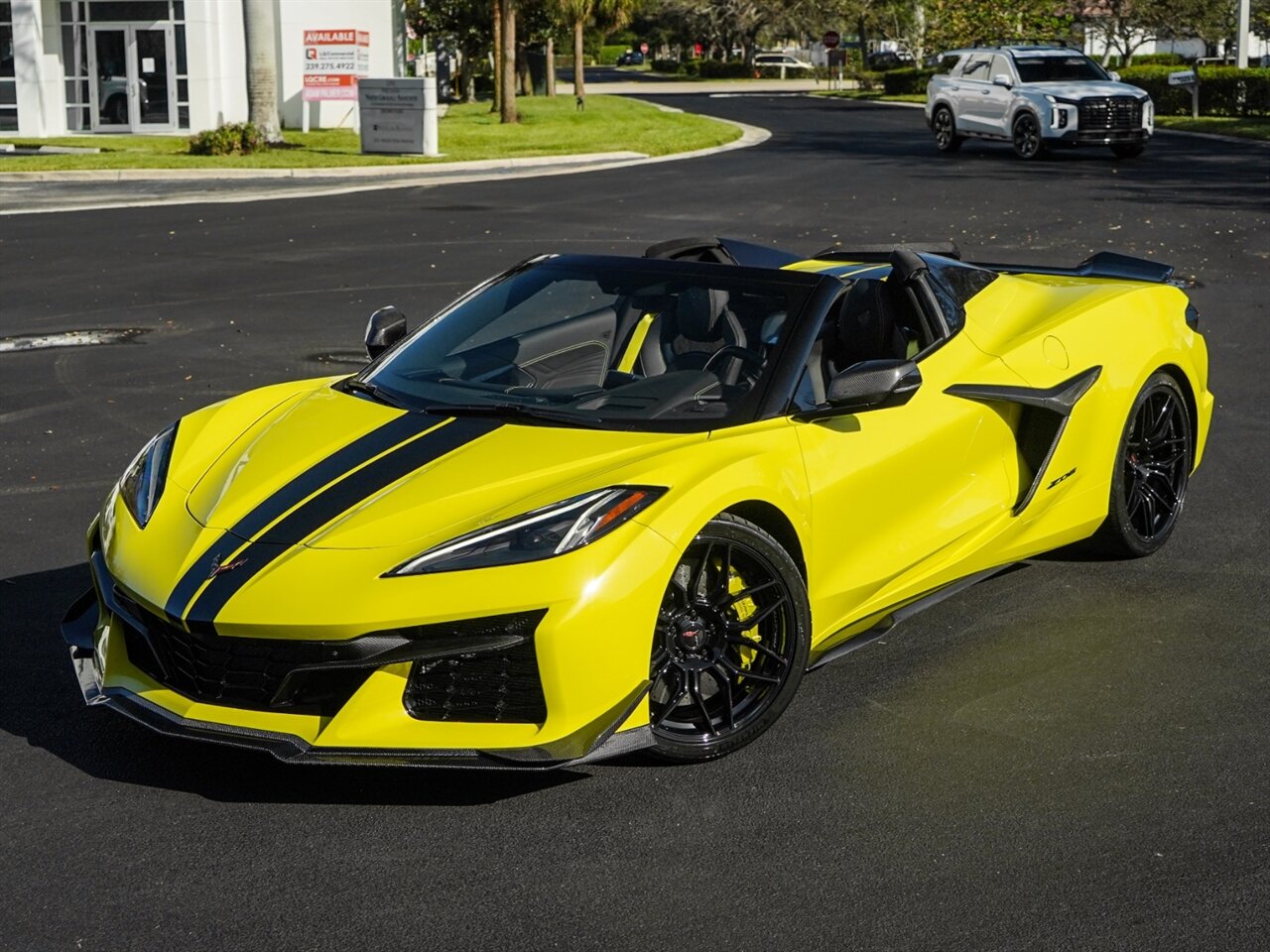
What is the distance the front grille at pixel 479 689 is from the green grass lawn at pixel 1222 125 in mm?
32362

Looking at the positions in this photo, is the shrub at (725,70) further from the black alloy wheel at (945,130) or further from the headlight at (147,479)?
the headlight at (147,479)

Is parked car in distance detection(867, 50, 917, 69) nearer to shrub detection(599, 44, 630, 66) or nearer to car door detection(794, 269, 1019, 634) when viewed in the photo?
shrub detection(599, 44, 630, 66)

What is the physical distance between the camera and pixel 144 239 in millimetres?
18766

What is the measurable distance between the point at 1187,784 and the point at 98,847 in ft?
9.44

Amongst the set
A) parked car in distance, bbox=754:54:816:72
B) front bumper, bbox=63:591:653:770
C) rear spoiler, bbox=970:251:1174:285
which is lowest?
front bumper, bbox=63:591:653:770

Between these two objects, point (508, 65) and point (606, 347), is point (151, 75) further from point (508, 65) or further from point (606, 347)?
point (606, 347)

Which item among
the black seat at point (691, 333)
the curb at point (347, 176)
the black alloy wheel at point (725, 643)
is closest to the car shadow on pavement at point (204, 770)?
the black alloy wheel at point (725, 643)

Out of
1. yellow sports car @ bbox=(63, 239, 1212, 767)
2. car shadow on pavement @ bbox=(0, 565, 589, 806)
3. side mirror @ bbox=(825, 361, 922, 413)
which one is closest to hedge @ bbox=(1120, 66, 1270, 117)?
yellow sports car @ bbox=(63, 239, 1212, 767)

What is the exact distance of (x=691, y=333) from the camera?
579cm

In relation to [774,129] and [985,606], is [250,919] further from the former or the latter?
[774,129]

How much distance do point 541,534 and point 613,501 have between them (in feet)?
0.73

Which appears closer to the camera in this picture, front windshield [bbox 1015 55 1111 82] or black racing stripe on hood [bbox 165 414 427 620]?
black racing stripe on hood [bbox 165 414 427 620]

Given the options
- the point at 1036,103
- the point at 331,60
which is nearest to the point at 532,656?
the point at 1036,103

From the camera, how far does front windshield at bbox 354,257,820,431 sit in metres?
5.34
